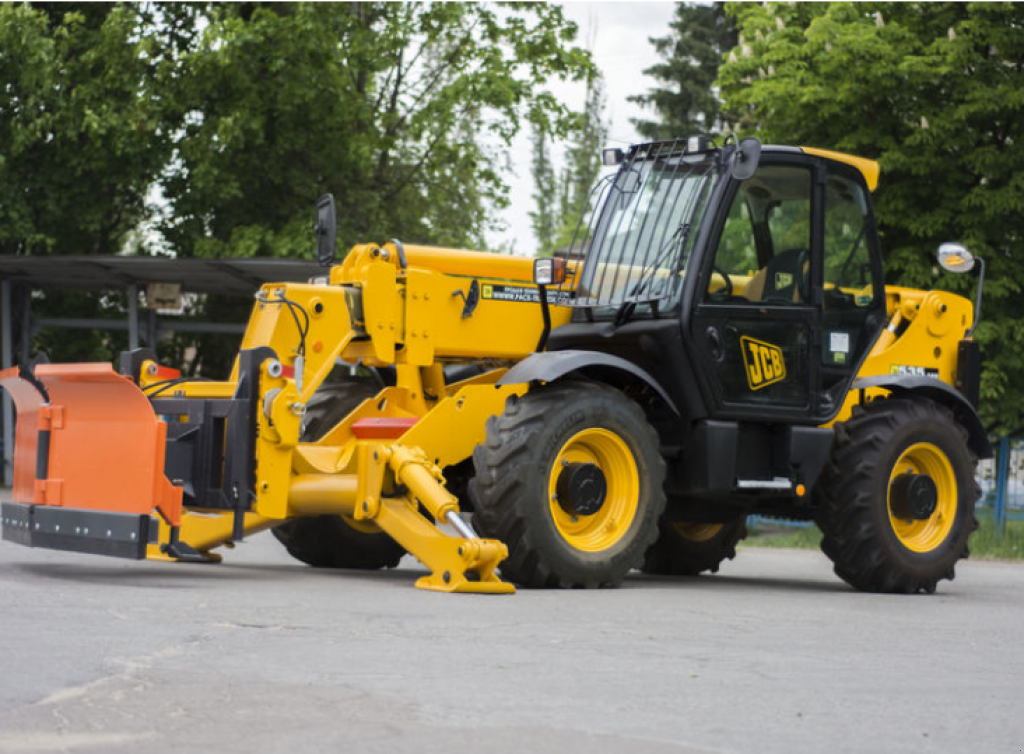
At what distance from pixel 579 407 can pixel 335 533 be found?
2.88 m

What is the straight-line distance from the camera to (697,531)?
13.0 metres

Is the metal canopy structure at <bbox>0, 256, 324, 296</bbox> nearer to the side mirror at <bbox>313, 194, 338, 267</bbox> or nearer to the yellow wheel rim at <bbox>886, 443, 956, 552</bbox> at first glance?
the side mirror at <bbox>313, 194, 338, 267</bbox>

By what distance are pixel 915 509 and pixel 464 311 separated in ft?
11.4

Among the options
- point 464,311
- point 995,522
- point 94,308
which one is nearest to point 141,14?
point 94,308

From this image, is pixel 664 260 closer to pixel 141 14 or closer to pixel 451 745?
pixel 451 745

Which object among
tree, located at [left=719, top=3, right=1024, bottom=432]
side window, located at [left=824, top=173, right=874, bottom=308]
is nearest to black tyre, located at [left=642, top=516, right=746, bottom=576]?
side window, located at [left=824, top=173, right=874, bottom=308]

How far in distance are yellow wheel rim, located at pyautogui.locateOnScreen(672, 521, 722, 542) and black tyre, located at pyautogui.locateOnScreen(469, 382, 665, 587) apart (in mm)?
2396

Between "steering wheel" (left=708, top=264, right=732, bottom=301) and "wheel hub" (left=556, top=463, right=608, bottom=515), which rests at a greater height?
"steering wheel" (left=708, top=264, right=732, bottom=301)

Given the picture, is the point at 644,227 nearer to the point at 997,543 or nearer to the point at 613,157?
the point at 613,157

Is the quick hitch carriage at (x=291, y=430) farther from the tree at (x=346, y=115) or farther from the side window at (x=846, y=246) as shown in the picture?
the tree at (x=346, y=115)

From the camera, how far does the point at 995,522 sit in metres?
21.8

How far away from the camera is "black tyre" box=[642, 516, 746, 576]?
12.9 meters

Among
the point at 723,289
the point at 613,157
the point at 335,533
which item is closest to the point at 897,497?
the point at 723,289

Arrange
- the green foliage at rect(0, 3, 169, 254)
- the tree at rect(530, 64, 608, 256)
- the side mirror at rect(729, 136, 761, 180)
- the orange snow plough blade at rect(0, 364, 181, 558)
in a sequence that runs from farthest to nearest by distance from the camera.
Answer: the tree at rect(530, 64, 608, 256)
the green foliage at rect(0, 3, 169, 254)
the side mirror at rect(729, 136, 761, 180)
the orange snow plough blade at rect(0, 364, 181, 558)
